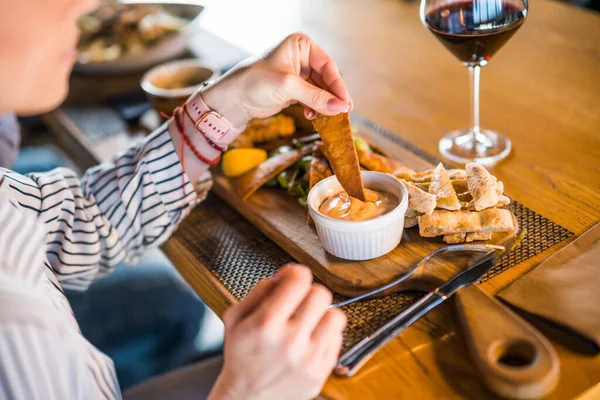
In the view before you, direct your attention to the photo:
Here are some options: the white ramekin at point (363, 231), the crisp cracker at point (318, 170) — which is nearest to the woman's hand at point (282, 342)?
the white ramekin at point (363, 231)

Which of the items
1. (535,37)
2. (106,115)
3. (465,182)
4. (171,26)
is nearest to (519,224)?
(465,182)

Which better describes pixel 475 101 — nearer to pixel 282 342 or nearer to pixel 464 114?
pixel 464 114

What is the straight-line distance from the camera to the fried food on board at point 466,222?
0.97 m

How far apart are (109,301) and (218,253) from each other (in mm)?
533

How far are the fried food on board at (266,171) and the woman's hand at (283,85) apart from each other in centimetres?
10

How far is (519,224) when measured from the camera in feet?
3.55

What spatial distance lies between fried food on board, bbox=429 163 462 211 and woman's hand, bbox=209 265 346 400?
314 mm

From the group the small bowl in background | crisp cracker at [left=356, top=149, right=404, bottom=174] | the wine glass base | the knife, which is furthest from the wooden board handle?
the small bowl in background

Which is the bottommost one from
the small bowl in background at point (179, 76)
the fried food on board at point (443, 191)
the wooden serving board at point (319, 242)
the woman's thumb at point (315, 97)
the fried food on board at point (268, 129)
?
the wooden serving board at point (319, 242)

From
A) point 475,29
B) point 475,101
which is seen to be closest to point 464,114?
point 475,101

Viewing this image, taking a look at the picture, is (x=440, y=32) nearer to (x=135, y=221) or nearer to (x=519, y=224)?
(x=519, y=224)

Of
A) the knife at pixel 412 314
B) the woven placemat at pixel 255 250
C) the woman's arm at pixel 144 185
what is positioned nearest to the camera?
the knife at pixel 412 314

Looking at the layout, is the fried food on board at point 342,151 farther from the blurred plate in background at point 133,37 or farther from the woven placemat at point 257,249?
the blurred plate in background at point 133,37

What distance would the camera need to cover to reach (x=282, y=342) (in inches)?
30.0
